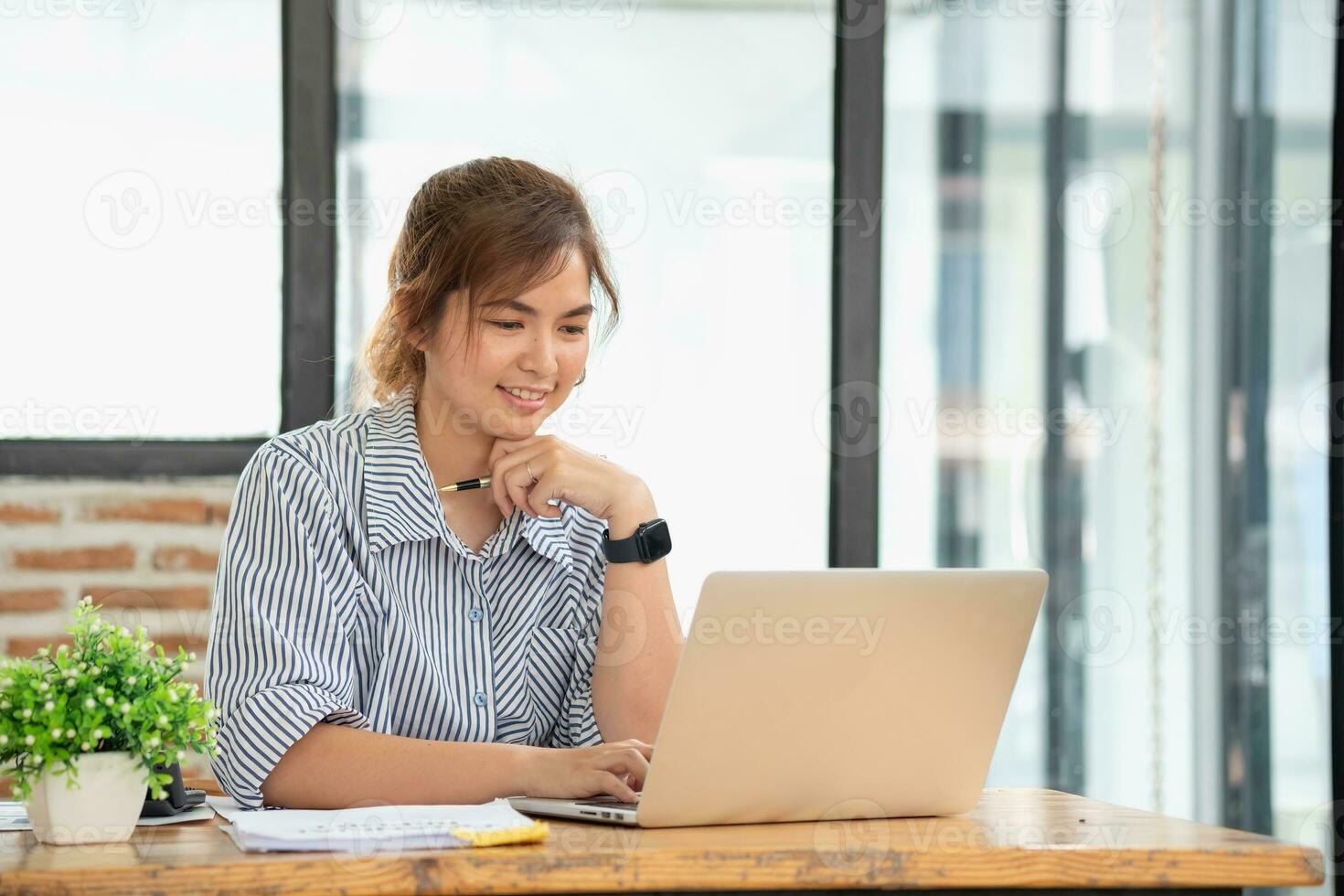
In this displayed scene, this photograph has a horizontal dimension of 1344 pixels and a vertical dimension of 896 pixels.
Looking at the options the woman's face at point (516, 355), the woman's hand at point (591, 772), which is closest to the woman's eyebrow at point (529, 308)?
the woman's face at point (516, 355)

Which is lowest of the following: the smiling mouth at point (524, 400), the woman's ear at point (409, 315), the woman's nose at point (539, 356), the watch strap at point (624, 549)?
the watch strap at point (624, 549)

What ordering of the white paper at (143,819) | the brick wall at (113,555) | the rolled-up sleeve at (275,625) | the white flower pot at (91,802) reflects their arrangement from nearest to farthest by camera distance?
the white flower pot at (91,802), the white paper at (143,819), the rolled-up sleeve at (275,625), the brick wall at (113,555)

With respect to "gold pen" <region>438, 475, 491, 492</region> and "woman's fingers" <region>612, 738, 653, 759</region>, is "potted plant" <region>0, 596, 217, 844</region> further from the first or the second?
"gold pen" <region>438, 475, 491, 492</region>

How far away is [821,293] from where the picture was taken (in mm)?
2842

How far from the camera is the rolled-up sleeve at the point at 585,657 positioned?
1.74 metres

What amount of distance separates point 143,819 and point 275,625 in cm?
26

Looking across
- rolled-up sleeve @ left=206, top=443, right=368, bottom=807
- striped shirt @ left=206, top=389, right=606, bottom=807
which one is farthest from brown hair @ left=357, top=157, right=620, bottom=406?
rolled-up sleeve @ left=206, top=443, right=368, bottom=807

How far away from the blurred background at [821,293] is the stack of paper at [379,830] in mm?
1495

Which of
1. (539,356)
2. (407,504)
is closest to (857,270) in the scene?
(539,356)

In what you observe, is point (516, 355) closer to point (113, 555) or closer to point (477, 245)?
point (477, 245)

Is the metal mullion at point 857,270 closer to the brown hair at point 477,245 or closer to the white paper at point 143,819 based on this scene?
the brown hair at point 477,245

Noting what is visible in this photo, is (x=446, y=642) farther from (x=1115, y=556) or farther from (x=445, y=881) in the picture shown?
(x=1115, y=556)

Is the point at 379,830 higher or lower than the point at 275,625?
lower

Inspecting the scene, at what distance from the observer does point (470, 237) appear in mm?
1720
